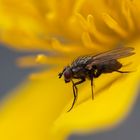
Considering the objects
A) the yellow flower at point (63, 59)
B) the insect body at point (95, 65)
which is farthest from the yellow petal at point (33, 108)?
the insect body at point (95, 65)

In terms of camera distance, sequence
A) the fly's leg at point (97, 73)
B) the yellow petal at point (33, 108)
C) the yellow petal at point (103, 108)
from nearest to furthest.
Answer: the yellow petal at point (103, 108), the fly's leg at point (97, 73), the yellow petal at point (33, 108)

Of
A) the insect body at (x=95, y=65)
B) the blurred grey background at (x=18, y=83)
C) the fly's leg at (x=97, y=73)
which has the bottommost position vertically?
the fly's leg at (x=97, y=73)

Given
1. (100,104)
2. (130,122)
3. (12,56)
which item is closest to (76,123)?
(100,104)

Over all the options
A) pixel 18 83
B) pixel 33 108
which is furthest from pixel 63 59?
pixel 18 83

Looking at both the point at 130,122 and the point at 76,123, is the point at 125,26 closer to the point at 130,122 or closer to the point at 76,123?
the point at 76,123

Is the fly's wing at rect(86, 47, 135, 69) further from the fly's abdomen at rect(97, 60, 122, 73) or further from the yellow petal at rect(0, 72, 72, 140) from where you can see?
the yellow petal at rect(0, 72, 72, 140)

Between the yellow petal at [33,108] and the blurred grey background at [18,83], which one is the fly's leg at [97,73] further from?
the blurred grey background at [18,83]
